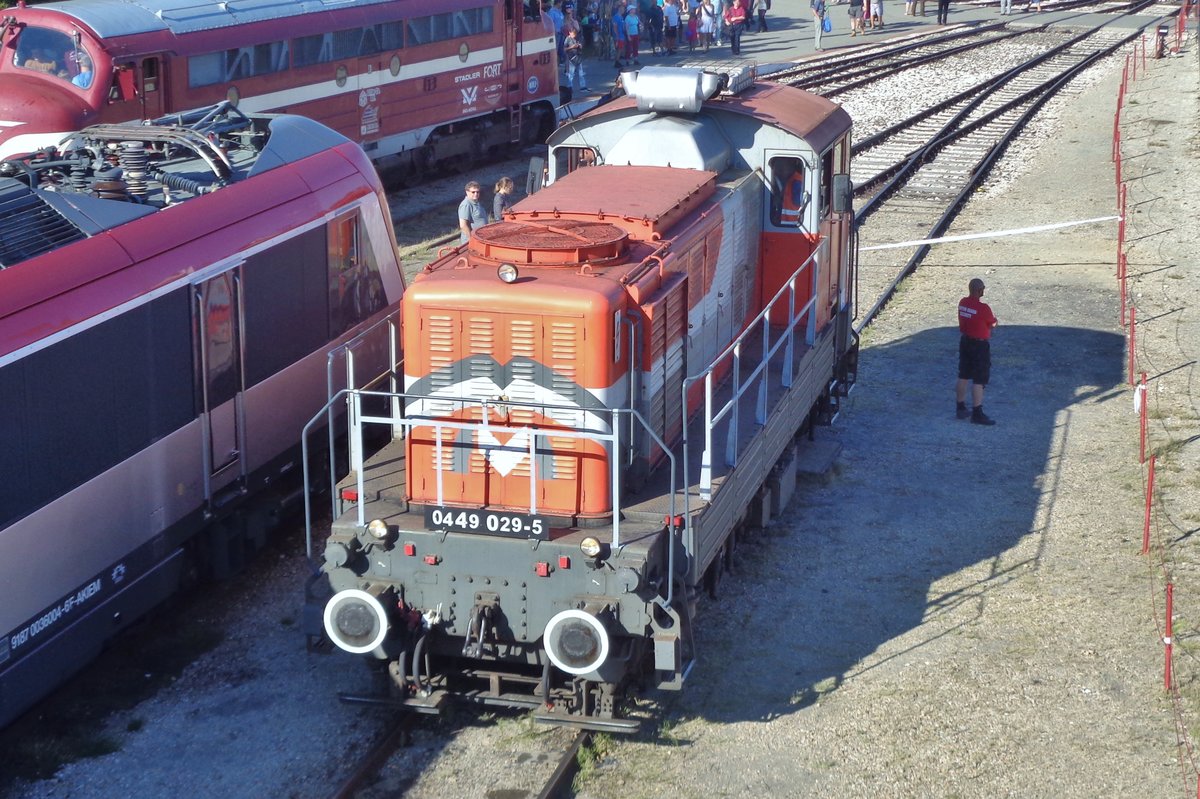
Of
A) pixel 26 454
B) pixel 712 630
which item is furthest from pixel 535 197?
pixel 26 454

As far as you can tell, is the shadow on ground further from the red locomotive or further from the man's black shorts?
the red locomotive

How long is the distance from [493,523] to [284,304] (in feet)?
11.9

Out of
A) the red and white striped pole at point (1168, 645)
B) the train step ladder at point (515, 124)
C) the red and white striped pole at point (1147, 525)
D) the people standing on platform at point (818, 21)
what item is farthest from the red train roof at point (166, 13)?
the people standing on platform at point (818, 21)

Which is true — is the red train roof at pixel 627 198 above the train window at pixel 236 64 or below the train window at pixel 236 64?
below

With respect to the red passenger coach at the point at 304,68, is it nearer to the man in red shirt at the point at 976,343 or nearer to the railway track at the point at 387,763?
the man in red shirt at the point at 976,343

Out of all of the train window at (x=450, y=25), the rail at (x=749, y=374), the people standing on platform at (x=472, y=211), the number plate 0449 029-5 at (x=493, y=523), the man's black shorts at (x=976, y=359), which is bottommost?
the man's black shorts at (x=976, y=359)

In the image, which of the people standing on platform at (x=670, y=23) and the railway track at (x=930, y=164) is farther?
the people standing on platform at (x=670, y=23)

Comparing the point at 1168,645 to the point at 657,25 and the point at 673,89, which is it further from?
the point at 657,25

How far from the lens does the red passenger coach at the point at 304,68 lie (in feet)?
60.6

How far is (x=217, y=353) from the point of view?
33.1 feet

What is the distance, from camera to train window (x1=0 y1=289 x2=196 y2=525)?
26.7ft

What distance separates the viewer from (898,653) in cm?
974

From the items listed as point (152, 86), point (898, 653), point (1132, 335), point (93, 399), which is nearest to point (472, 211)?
point (93, 399)

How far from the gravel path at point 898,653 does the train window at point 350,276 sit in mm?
2048
